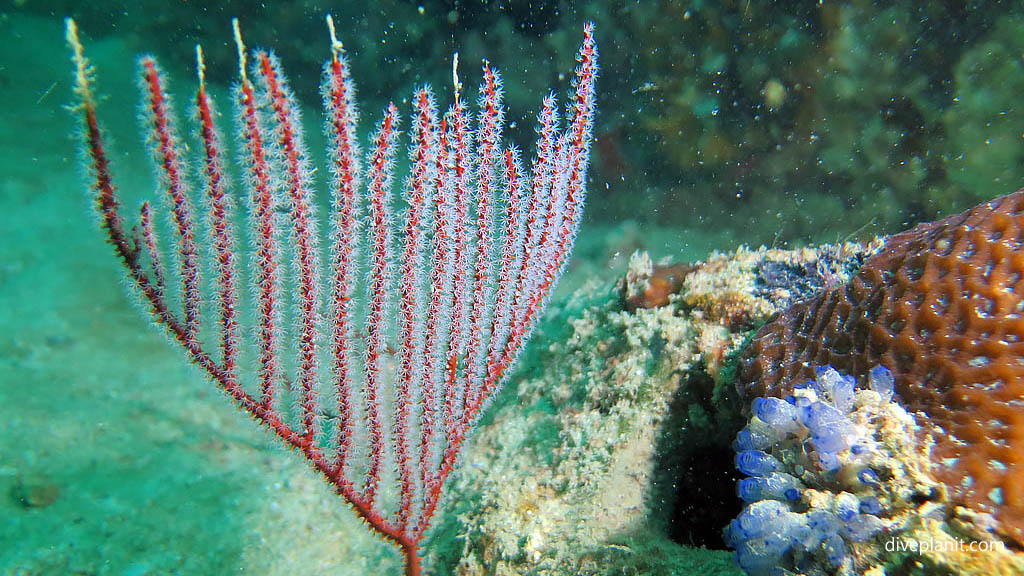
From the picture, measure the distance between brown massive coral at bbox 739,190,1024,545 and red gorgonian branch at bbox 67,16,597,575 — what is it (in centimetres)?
145

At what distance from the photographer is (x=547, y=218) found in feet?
8.70

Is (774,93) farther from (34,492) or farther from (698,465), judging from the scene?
(34,492)

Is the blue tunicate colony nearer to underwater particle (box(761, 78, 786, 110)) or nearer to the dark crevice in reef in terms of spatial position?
the dark crevice in reef

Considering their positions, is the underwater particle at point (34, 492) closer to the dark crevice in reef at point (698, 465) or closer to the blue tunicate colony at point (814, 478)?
the dark crevice in reef at point (698, 465)

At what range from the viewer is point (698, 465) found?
9.53 ft

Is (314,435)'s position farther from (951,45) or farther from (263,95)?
(951,45)

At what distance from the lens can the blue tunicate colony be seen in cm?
162

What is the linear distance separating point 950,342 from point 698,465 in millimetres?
1468

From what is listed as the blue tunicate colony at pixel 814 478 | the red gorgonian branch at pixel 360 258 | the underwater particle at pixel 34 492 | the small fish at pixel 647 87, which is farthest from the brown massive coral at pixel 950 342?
the underwater particle at pixel 34 492

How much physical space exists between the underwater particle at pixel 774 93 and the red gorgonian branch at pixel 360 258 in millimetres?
4108

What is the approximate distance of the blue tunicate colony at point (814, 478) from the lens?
162 cm

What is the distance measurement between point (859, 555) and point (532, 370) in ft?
9.56

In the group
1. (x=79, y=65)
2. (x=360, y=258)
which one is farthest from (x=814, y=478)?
(x=79, y=65)

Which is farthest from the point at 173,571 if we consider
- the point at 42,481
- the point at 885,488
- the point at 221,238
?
the point at 885,488
